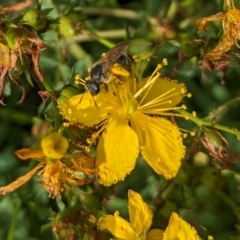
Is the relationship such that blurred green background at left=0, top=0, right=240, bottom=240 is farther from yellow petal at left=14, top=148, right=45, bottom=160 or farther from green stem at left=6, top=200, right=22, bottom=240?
yellow petal at left=14, top=148, right=45, bottom=160

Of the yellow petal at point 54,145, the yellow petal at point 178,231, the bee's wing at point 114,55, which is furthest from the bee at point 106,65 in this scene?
the yellow petal at point 178,231

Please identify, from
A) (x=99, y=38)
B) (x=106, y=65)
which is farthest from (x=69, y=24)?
(x=106, y=65)

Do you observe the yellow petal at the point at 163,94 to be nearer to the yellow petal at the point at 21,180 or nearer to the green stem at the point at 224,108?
the green stem at the point at 224,108

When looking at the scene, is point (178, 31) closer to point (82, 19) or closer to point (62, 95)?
point (82, 19)

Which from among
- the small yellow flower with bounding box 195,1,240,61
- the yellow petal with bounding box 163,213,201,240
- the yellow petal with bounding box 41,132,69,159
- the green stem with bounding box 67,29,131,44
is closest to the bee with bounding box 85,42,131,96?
→ the yellow petal with bounding box 41,132,69,159

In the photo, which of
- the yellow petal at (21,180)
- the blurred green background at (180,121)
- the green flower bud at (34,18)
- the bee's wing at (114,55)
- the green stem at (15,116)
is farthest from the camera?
the green stem at (15,116)

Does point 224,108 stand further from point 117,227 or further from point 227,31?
point 117,227

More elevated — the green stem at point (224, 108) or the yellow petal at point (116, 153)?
the yellow petal at point (116, 153)
